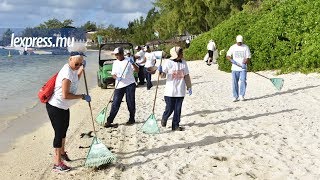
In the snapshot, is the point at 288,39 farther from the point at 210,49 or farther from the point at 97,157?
the point at 97,157

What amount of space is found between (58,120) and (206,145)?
277cm

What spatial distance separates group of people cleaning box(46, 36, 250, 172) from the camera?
6.35 metres

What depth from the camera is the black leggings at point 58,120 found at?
646 cm

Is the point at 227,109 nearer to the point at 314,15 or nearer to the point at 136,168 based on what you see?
the point at 136,168

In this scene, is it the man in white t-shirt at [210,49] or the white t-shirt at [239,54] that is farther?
the man in white t-shirt at [210,49]

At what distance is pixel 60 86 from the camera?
635 centimetres

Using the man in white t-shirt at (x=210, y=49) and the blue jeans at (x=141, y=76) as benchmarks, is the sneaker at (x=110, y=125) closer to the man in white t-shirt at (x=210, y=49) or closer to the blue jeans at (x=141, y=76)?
the blue jeans at (x=141, y=76)

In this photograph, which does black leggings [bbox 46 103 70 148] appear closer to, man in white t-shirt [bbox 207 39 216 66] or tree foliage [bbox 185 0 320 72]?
→ tree foliage [bbox 185 0 320 72]

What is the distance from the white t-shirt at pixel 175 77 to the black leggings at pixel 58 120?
250cm

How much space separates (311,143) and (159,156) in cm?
266

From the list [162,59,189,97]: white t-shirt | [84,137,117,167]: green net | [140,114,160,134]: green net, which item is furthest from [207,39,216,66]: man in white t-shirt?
[84,137,117,167]: green net

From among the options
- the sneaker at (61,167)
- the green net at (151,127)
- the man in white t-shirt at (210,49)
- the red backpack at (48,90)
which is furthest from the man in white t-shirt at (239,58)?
the man in white t-shirt at (210,49)

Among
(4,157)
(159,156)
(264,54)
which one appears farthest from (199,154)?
(264,54)

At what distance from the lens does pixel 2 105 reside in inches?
648
